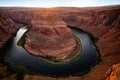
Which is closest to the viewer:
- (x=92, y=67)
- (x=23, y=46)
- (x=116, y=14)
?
(x=92, y=67)

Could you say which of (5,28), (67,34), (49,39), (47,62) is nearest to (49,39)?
(49,39)

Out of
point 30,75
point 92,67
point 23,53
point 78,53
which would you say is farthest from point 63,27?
point 30,75

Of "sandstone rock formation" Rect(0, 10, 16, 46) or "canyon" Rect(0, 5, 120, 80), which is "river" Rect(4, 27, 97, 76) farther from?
"sandstone rock formation" Rect(0, 10, 16, 46)

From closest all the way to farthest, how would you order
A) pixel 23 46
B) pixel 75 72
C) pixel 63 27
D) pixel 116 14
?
pixel 75 72, pixel 23 46, pixel 63 27, pixel 116 14

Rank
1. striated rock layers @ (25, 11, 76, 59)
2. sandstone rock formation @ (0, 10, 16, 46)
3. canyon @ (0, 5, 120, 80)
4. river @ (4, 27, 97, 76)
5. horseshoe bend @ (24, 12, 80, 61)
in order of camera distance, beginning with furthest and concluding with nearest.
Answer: sandstone rock formation @ (0, 10, 16, 46)
striated rock layers @ (25, 11, 76, 59)
horseshoe bend @ (24, 12, 80, 61)
canyon @ (0, 5, 120, 80)
river @ (4, 27, 97, 76)

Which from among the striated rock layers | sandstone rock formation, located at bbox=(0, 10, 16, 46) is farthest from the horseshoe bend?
sandstone rock formation, located at bbox=(0, 10, 16, 46)

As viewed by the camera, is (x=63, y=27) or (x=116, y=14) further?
(x=116, y=14)

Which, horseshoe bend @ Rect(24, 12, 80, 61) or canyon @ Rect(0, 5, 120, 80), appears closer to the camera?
canyon @ Rect(0, 5, 120, 80)

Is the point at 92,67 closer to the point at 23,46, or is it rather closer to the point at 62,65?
the point at 62,65
